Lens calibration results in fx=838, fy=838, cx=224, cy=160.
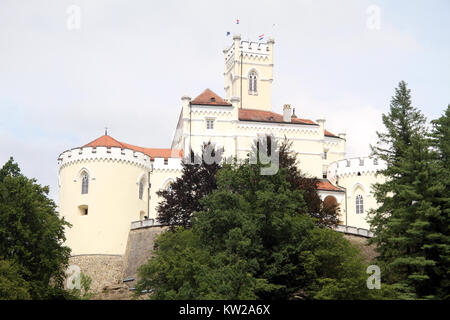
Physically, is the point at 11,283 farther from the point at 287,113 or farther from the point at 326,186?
the point at 287,113

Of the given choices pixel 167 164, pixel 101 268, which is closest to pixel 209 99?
pixel 167 164

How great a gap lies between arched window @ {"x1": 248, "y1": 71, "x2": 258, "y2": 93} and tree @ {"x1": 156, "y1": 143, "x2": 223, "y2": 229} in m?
23.6

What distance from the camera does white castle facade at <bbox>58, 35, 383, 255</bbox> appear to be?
62.9 m

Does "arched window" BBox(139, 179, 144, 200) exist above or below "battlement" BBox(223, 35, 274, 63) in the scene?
below

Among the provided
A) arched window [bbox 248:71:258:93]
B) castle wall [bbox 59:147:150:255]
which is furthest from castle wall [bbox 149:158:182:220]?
arched window [bbox 248:71:258:93]

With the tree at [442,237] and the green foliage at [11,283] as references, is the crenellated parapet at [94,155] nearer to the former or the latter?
the green foliage at [11,283]

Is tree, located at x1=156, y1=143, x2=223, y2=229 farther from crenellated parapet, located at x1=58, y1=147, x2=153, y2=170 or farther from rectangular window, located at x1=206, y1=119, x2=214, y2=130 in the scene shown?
rectangular window, located at x1=206, y1=119, x2=214, y2=130

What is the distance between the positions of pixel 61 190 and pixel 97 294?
37.6ft

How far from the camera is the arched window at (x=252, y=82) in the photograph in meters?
84.5

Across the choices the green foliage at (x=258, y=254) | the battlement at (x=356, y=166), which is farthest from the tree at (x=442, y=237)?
the battlement at (x=356, y=166)

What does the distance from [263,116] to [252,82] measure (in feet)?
30.8

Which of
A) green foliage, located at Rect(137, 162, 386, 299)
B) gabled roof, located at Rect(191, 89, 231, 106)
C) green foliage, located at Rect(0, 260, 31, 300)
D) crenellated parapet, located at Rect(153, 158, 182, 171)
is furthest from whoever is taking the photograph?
gabled roof, located at Rect(191, 89, 231, 106)

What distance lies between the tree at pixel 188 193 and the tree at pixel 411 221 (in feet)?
45.6
